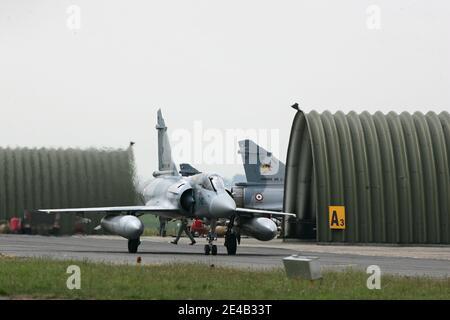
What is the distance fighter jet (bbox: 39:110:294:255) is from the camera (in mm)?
38688

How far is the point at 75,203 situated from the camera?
77938 millimetres

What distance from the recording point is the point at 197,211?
40156 millimetres

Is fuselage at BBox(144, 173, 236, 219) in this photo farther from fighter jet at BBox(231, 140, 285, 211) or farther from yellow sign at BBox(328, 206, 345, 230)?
fighter jet at BBox(231, 140, 285, 211)

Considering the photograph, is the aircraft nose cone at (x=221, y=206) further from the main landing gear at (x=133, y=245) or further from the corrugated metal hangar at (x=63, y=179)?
the corrugated metal hangar at (x=63, y=179)

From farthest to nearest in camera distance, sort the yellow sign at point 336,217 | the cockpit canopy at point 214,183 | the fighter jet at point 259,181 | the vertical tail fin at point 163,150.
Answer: the fighter jet at point 259,181 → the vertical tail fin at point 163,150 → the yellow sign at point 336,217 → the cockpit canopy at point 214,183

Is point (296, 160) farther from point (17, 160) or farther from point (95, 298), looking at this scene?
point (95, 298)

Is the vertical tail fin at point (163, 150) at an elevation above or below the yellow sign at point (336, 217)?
above

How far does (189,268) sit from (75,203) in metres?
52.8

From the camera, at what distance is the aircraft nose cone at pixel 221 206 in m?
38.2

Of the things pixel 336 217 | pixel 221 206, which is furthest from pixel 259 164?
pixel 221 206

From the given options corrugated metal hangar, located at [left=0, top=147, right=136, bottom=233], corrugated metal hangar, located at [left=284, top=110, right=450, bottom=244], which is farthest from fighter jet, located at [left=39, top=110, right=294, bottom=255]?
corrugated metal hangar, located at [left=0, top=147, right=136, bottom=233]

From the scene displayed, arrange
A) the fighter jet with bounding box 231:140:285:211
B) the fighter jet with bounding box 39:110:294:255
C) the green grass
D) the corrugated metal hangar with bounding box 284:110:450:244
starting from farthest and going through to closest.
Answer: the fighter jet with bounding box 231:140:285:211
the corrugated metal hangar with bounding box 284:110:450:244
the fighter jet with bounding box 39:110:294:255
the green grass
